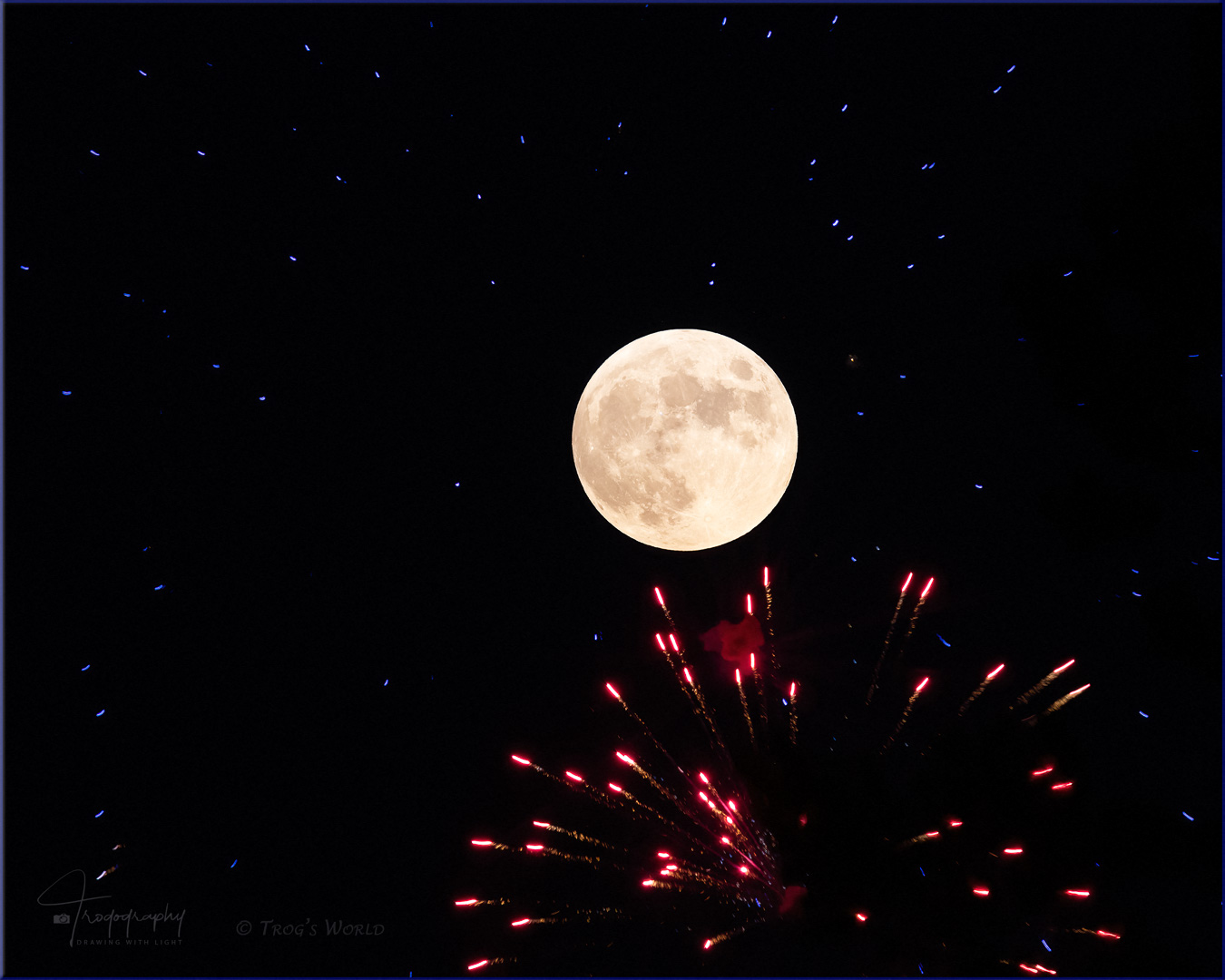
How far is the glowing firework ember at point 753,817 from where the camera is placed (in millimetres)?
6145

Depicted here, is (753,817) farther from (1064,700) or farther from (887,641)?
(1064,700)

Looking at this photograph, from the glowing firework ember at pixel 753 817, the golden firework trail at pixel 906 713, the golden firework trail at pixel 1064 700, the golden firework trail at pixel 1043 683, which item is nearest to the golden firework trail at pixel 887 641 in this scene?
the glowing firework ember at pixel 753 817

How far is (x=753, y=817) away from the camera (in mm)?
6516

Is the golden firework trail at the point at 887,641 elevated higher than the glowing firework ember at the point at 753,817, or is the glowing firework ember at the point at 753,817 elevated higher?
the golden firework trail at the point at 887,641

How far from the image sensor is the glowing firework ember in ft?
20.2

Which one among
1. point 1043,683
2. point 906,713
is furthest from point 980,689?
point 906,713

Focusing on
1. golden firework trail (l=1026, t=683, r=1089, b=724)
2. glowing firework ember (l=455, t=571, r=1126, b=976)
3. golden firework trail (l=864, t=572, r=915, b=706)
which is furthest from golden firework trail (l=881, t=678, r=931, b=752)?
golden firework trail (l=1026, t=683, r=1089, b=724)

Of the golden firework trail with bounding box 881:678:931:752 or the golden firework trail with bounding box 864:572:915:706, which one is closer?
the golden firework trail with bounding box 864:572:915:706

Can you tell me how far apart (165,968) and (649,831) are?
12.2 feet

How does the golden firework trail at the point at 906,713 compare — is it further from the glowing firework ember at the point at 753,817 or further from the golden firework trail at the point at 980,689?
the golden firework trail at the point at 980,689

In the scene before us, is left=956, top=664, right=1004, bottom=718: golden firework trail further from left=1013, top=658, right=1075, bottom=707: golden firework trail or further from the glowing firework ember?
left=1013, top=658, right=1075, bottom=707: golden firework trail

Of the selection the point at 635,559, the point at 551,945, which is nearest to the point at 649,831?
the point at 551,945

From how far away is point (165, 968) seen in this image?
18.9ft

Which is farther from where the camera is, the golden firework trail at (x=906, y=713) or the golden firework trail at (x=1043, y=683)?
the golden firework trail at (x=906, y=713)
